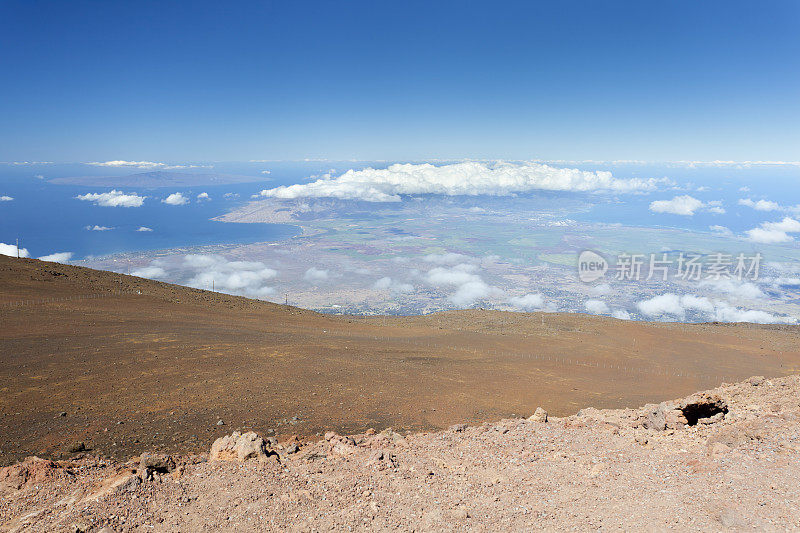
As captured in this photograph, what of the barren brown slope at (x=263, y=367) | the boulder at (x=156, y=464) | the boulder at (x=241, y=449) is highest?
the boulder at (x=156, y=464)

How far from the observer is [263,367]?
13781 millimetres

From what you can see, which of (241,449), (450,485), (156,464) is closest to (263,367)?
(241,449)

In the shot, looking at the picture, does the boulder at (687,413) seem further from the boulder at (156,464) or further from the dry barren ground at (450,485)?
the boulder at (156,464)

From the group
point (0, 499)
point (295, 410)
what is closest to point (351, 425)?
point (295, 410)

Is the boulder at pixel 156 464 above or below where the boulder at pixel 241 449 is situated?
above

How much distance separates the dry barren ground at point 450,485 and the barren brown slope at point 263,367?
259 centimetres

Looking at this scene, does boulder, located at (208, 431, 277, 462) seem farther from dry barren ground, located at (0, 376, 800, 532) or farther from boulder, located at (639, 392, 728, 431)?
boulder, located at (639, 392, 728, 431)

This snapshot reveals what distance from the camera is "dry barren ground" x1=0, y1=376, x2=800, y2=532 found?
16.4ft

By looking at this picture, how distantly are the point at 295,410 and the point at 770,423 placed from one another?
10256 mm

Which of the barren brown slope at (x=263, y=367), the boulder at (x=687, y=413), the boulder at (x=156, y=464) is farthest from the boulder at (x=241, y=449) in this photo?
the boulder at (x=687, y=413)

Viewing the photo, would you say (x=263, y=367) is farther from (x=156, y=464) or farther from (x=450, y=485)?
(x=450, y=485)

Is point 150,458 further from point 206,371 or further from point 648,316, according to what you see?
point 648,316

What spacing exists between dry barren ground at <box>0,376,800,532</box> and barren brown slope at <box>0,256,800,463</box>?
Result: 2593mm

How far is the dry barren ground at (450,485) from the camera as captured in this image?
499cm
